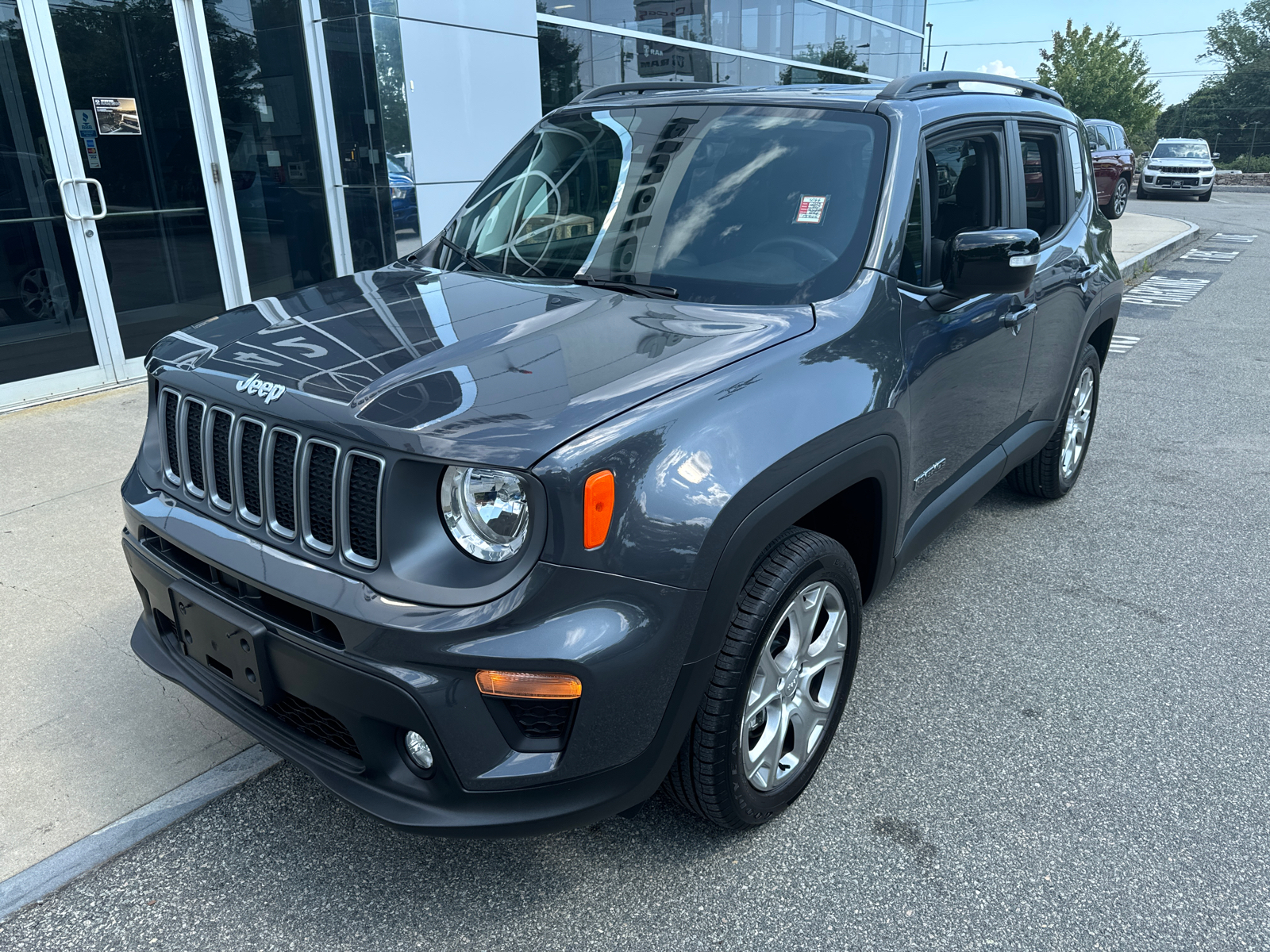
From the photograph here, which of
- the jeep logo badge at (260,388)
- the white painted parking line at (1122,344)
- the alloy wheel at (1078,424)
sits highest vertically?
the jeep logo badge at (260,388)

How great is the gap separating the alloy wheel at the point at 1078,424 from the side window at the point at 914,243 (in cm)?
197

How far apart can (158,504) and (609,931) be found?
5.05 ft

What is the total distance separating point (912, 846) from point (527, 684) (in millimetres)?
1270

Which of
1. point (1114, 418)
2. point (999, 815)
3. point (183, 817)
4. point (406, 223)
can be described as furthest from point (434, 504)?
point (406, 223)

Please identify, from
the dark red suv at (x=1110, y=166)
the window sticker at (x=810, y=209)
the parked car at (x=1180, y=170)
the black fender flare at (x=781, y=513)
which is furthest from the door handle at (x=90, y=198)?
the parked car at (x=1180, y=170)

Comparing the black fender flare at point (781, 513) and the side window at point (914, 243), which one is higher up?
the side window at point (914, 243)

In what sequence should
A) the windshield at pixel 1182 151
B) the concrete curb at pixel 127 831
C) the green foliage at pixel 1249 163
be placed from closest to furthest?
1. the concrete curb at pixel 127 831
2. the windshield at pixel 1182 151
3. the green foliage at pixel 1249 163

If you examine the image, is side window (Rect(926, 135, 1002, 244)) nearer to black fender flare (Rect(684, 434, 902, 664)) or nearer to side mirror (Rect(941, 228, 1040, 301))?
side mirror (Rect(941, 228, 1040, 301))

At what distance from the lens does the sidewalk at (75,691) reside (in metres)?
2.57

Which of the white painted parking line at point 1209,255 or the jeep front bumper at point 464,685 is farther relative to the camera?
the white painted parking line at point 1209,255

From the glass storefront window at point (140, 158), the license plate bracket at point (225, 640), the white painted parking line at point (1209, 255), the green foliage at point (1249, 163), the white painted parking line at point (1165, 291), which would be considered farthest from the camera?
the green foliage at point (1249, 163)

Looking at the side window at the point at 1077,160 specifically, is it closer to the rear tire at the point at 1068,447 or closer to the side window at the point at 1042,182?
the side window at the point at 1042,182

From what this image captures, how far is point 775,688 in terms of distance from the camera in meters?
2.41

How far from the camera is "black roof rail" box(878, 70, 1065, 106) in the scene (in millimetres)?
3023
